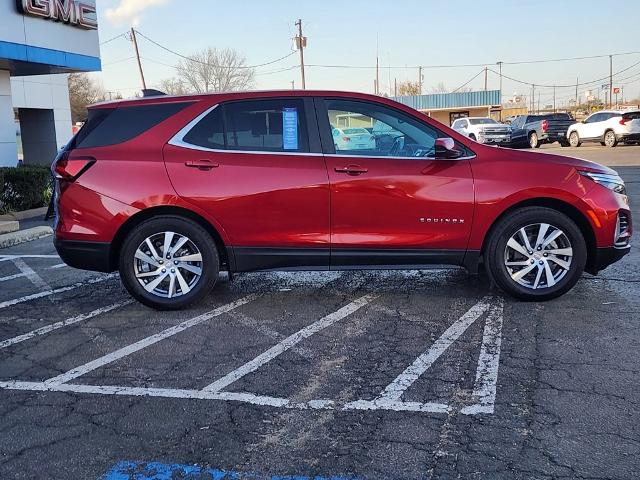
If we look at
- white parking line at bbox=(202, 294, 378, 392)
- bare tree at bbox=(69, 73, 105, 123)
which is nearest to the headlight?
white parking line at bbox=(202, 294, 378, 392)

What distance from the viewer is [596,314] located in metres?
5.21

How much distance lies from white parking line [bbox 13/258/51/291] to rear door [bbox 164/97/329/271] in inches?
92.1

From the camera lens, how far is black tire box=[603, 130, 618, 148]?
98.4 feet

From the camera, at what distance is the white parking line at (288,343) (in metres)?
4.05

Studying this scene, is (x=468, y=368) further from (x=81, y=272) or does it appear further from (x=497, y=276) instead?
(x=81, y=272)

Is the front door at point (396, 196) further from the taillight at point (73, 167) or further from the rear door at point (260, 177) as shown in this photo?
the taillight at point (73, 167)

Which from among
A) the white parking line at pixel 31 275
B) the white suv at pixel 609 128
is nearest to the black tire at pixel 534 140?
the white suv at pixel 609 128

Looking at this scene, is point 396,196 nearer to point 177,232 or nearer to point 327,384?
point 177,232

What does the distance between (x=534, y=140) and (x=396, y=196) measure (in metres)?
31.8

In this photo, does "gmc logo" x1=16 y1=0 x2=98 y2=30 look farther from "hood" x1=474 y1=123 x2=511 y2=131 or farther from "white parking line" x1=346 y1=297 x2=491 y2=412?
"hood" x1=474 y1=123 x2=511 y2=131

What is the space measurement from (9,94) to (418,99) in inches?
2020

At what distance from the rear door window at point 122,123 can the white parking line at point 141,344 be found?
163cm

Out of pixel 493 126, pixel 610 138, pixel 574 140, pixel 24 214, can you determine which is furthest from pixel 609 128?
pixel 24 214

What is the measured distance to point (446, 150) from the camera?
5273 millimetres
